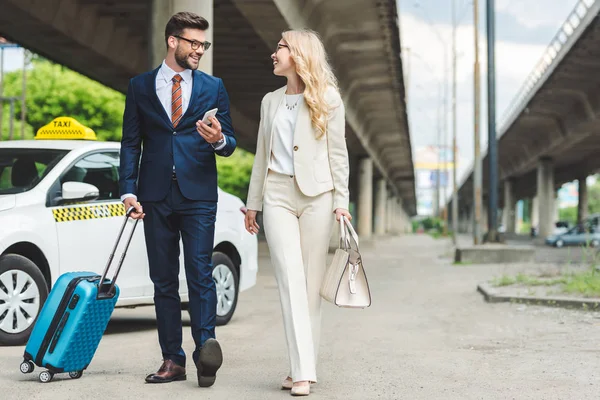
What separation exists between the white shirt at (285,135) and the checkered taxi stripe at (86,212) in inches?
132

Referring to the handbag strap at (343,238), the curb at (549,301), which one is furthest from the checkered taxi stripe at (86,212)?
the curb at (549,301)

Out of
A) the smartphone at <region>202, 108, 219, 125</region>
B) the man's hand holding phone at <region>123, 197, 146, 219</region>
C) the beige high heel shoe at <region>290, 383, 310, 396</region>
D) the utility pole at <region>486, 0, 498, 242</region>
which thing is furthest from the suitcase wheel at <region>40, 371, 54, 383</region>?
the utility pole at <region>486, 0, 498, 242</region>

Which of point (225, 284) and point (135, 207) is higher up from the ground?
point (135, 207)

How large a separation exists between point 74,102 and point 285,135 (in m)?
61.9

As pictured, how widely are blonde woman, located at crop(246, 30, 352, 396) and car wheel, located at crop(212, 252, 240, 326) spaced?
426cm

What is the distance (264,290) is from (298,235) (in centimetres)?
1060

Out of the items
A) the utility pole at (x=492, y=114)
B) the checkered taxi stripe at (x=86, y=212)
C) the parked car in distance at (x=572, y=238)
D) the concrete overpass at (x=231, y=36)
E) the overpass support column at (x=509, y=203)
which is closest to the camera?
the checkered taxi stripe at (x=86, y=212)

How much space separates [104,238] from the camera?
9.41 meters

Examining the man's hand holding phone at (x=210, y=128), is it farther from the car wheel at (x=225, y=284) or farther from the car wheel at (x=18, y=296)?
the car wheel at (x=225, y=284)

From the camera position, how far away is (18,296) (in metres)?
8.68

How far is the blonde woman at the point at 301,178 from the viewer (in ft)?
20.4

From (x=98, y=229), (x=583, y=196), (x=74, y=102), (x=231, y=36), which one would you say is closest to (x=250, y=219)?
(x=98, y=229)

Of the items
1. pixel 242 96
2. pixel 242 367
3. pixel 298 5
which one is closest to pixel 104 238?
pixel 242 367

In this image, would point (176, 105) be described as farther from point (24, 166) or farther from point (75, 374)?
point (24, 166)
